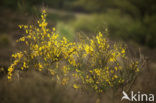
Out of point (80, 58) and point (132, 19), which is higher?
point (132, 19)

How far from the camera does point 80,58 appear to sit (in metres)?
3.50

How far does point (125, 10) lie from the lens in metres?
16.0

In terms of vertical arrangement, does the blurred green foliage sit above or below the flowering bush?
above

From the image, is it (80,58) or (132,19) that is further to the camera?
(132,19)

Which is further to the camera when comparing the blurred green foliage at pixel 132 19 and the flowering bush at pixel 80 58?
the blurred green foliage at pixel 132 19

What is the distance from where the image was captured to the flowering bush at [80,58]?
3.25 m

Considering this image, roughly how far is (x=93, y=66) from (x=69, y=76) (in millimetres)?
778

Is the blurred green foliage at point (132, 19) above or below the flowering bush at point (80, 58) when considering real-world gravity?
above

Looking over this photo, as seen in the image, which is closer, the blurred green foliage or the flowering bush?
the flowering bush

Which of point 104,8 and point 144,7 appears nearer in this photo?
point 144,7

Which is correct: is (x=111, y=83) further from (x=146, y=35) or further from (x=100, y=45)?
(x=146, y=35)

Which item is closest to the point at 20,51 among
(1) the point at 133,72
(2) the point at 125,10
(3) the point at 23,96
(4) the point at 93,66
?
(3) the point at 23,96

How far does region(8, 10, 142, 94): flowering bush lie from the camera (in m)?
3.25

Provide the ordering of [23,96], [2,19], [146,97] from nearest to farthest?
[23,96], [146,97], [2,19]
